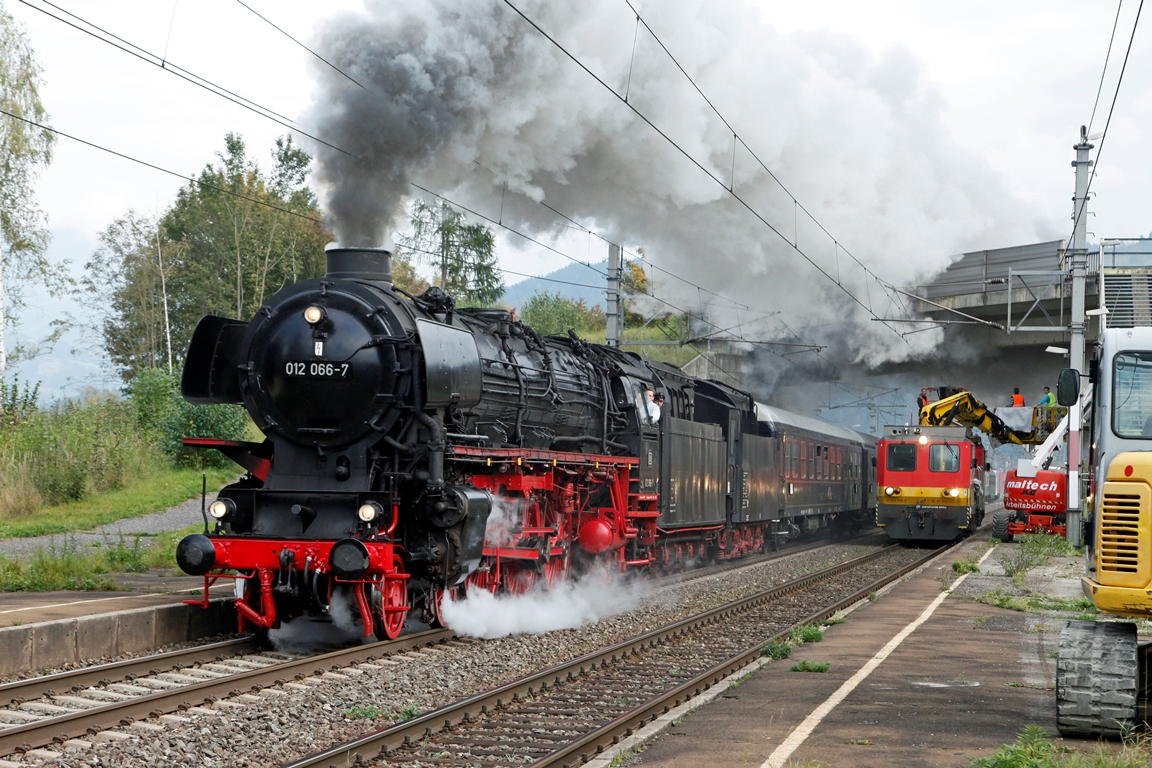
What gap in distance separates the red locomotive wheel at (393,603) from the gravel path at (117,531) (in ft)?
22.5

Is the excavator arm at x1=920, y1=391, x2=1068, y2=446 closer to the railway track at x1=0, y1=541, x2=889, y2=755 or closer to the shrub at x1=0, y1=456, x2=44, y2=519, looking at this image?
the shrub at x1=0, y1=456, x2=44, y2=519

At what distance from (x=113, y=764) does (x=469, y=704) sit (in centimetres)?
223

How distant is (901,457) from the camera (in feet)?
84.6

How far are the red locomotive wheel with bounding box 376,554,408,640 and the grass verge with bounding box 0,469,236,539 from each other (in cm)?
1094

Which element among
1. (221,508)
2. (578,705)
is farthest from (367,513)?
(578,705)

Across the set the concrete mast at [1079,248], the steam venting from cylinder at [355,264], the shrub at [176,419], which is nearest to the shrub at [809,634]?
the steam venting from cylinder at [355,264]

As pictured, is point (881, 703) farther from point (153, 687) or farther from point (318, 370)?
point (318, 370)

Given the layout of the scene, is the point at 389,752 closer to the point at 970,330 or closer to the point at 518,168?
the point at 518,168

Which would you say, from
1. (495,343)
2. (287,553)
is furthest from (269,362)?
(495,343)

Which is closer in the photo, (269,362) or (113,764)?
(113,764)

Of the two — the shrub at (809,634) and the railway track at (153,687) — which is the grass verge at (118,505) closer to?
the railway track at (153,687)

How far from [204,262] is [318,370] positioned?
35505 mm

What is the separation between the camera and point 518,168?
17.6 meters

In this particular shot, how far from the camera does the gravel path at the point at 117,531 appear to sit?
16.6 m
